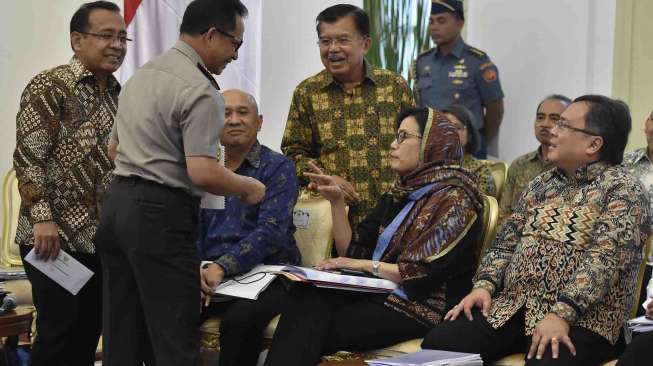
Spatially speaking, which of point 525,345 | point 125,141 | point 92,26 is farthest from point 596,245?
point 92,26

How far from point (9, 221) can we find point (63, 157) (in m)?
1.33

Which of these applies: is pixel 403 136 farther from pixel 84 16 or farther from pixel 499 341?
pixel 84 16

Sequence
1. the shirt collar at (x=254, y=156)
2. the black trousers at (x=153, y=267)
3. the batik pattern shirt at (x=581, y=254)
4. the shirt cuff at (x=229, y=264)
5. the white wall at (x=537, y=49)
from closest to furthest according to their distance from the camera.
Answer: the black trousers at (x=153, y=267) → the batik pattern shirt at (x=581, y=254) → the shirt cuff at (x=229, y=264) → the shirt collar at (x=254, y=156) → the white wall at (x=537, y=49)

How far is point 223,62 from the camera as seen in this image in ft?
9.37

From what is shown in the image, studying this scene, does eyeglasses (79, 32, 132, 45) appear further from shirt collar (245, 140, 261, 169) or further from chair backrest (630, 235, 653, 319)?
chair backrest (630, 235, 653, 319)

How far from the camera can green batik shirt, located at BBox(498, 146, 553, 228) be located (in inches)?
176

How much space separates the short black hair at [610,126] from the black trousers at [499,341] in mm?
565

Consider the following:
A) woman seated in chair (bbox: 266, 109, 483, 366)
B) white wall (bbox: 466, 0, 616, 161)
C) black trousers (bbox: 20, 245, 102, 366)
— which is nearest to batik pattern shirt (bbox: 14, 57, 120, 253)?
black trousers (bbox: 20, 245, 102, 366)

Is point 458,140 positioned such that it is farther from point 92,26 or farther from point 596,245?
point 92,26

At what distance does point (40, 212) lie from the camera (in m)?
3.31

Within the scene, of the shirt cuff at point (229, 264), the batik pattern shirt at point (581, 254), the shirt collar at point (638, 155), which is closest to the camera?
the batik pattern shirt at point (581, 254)

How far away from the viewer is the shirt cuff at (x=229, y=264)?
11.0 ft

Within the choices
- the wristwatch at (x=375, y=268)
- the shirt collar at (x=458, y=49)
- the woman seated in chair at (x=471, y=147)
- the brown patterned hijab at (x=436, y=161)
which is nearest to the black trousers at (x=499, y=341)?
the wristwatch at (x=375, y=268)

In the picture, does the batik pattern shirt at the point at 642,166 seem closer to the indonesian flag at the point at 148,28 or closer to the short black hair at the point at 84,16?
the short black hair at the point at 84,16
